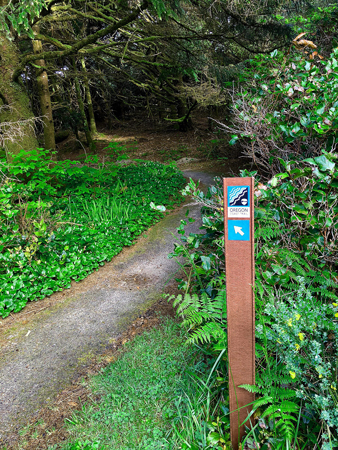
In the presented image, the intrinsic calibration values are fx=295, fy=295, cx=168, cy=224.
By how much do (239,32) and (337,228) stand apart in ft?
21.2

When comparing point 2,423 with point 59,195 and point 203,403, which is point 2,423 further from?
point 59,195

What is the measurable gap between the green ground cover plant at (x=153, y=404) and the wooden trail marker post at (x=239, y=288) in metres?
0.21

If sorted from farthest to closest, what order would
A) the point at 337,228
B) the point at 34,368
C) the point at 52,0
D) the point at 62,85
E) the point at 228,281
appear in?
1. the point at 62,85
2. the point at 52,0
3. the point at 34,368
4. the point at 337,228
5. the point at 228,281

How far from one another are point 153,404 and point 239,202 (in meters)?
1.67

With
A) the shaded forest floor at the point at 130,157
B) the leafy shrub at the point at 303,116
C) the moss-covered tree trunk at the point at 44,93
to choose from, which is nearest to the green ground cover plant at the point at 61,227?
Result: the shaded forest floor at the point at 130,157

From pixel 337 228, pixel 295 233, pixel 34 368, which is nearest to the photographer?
pixel 337 228

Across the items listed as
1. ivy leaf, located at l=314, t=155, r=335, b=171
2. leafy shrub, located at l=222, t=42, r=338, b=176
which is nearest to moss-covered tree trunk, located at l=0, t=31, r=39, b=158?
leafy shrub, located at l=222, t=42, r=338, b=176

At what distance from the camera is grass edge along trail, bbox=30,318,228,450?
1.90 metres

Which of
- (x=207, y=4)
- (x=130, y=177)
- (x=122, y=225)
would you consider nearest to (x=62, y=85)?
(x=130, y=177)

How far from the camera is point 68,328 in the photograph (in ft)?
11.2

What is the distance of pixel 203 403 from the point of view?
2006 millimetres

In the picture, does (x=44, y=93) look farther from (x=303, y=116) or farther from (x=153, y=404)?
(x=153, y=404)

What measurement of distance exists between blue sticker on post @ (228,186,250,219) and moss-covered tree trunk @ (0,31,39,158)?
19.5 ft

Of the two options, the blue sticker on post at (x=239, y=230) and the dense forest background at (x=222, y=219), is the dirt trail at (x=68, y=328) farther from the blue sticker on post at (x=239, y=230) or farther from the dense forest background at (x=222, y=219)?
the blue sticker on post at (x=239, y=230)
